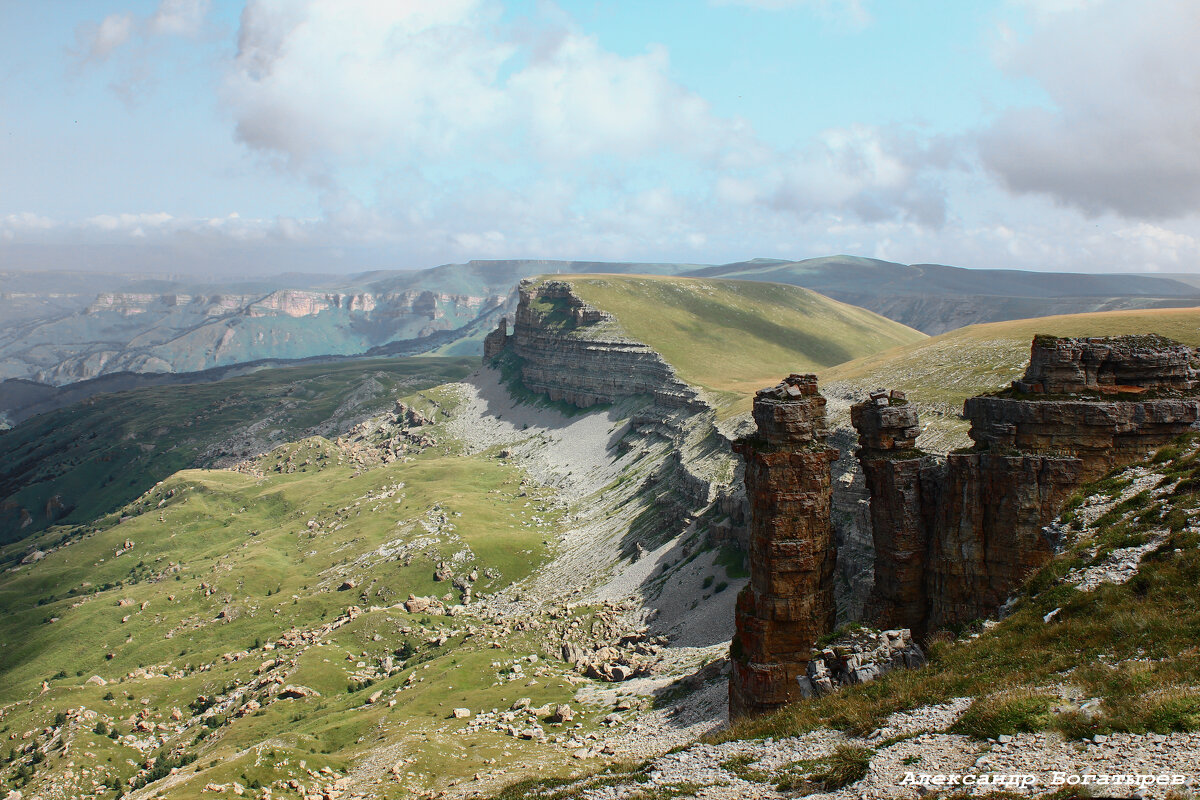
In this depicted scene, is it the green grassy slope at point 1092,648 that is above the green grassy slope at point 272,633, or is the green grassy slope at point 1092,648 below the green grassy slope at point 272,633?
above

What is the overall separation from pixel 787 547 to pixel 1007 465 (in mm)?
11632

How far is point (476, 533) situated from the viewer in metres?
120

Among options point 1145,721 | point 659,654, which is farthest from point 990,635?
point 659,654

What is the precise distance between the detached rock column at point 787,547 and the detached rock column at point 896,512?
2440 millimetres

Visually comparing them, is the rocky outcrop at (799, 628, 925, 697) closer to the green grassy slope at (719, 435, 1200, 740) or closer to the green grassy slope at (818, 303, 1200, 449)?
the green grassy slope at (719, 435, 1200, 740)

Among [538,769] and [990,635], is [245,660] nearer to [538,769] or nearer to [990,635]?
[538,769]

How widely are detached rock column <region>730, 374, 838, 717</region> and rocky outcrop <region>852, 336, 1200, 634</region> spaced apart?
2.81 m

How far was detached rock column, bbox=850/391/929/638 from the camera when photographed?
38844 mm

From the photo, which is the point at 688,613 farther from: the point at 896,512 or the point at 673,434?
the point at 673,434

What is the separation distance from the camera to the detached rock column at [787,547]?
133 feet

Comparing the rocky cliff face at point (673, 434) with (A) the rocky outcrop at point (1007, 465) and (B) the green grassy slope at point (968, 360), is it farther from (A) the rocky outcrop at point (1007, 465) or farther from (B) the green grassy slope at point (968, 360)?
(A) the rocky outcrop at point (1007, 465)

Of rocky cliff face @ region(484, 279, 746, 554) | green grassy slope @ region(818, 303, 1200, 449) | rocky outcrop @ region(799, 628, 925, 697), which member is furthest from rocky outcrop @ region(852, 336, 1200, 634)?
rocky cliff face @ region(484, 279, 746, 554)

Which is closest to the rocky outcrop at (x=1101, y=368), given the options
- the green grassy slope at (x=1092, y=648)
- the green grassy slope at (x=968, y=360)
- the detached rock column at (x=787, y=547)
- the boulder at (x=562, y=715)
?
the green grassy slope at (x=1092, y=648)

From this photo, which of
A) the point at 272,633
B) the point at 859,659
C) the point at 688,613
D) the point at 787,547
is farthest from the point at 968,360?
the point at 272,633
